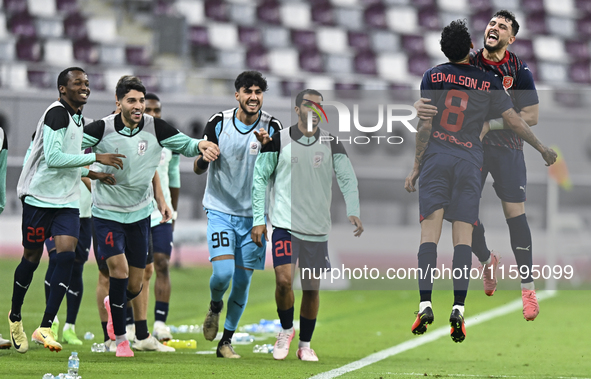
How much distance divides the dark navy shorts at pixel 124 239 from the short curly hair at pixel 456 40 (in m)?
2.95

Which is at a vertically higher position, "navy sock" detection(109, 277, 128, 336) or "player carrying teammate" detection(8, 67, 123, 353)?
"player carrying teammate" detection(8, 67, 123, 353)

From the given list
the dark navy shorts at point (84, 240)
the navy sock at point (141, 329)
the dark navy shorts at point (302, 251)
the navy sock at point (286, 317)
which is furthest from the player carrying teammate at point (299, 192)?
the dark navy shorts at point (84, 240)

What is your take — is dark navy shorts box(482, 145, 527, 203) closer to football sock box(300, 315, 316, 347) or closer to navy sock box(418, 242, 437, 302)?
navy sock box(418, 242, 437, 302)

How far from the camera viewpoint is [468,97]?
5.77 metres

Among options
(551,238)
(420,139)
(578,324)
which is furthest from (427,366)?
(578,324)

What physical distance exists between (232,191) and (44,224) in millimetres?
1538

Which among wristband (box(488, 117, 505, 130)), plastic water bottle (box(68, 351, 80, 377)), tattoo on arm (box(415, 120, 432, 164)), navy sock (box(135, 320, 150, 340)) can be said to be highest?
wristband (box(488, 117, 505, 130))

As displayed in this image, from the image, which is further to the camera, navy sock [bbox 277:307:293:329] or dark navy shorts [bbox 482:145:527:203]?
navy sock [bbox 277:307:293:329]

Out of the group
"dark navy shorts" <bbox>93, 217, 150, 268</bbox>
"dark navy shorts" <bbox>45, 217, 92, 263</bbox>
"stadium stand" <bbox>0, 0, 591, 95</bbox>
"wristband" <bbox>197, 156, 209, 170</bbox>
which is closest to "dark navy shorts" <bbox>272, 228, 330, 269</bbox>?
"wristband" <bbox>197, 156, 209, 170</bbox>

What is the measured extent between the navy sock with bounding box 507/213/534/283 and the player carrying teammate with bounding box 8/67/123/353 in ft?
10.1

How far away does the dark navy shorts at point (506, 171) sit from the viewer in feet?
19.7

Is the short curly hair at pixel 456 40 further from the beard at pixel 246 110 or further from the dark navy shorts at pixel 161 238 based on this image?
the dark navy shorts at pixel 161 238

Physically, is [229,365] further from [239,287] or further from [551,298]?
[551,298]

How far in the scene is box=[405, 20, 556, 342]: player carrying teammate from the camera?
226 inches
